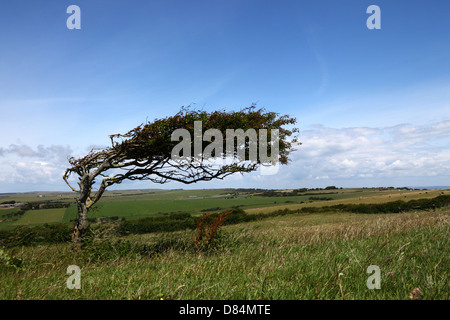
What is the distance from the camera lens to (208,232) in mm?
7613

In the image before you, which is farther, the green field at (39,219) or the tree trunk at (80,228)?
the green field at (39,219)

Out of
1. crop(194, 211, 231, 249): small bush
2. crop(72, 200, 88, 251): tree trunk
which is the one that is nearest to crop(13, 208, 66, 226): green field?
crop(72, 200, 88, 251): tree trunk

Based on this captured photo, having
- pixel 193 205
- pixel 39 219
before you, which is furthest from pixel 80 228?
pixel 193 205

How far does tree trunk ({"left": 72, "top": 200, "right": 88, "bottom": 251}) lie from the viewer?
10.5m

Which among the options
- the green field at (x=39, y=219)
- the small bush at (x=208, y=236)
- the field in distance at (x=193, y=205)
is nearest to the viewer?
the small bush at (x=208, y=236)

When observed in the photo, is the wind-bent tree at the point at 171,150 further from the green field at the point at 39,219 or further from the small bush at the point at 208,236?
the green field at the point at 39,219

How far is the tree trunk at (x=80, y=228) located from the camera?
34.6ft

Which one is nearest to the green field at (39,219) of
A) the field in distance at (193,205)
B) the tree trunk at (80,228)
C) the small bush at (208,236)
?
the field in distance at (193,205)

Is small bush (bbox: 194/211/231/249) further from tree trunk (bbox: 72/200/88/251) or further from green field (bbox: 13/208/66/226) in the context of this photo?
green field (bbox: 13/208/66/226)

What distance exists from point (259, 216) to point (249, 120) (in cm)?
3529

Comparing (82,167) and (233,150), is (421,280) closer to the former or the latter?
(233,150)

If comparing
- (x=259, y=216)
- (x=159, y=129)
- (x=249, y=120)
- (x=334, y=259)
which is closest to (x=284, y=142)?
(x=249, y=120)

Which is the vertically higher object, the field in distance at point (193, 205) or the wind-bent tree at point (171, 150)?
the wind-bent tree at point (171, 150)

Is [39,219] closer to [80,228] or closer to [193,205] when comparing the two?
[193,205]
